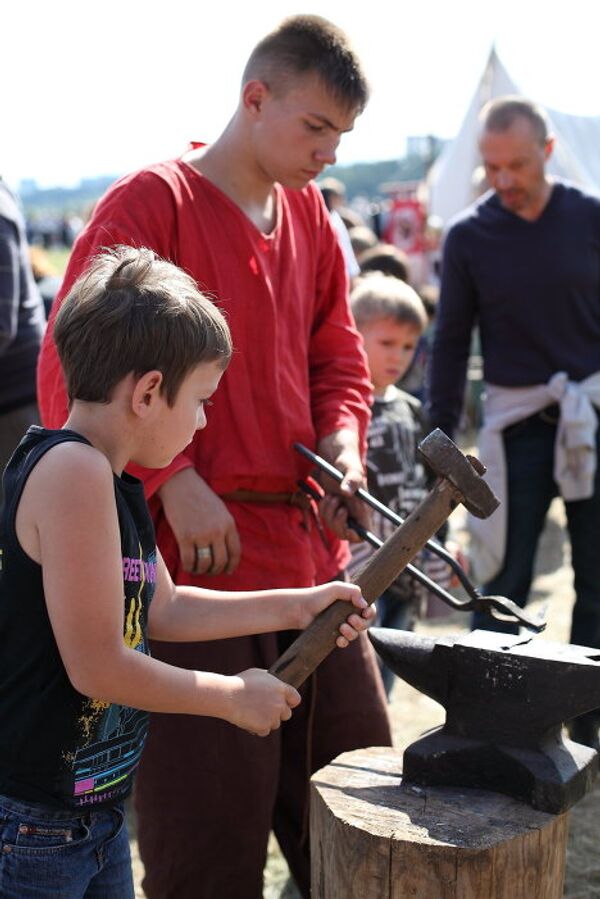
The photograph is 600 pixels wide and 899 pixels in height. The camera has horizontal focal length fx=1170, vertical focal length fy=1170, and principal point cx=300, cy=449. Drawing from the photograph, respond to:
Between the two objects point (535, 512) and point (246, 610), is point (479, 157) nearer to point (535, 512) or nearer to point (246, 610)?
point (535, 512)

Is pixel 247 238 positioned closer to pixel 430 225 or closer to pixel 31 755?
pixel 31 755

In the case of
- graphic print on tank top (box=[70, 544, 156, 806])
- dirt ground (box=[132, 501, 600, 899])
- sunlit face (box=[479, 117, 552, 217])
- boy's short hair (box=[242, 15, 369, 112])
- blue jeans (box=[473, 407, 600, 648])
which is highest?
boy's short hair (box=[242, 15, 369, 112])

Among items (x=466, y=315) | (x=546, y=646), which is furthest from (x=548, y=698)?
(x=466, y=315)

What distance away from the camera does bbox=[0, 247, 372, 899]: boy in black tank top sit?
173 centimetres

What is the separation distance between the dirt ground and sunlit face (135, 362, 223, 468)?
92 centimetres

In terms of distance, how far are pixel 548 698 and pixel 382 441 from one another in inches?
70.6

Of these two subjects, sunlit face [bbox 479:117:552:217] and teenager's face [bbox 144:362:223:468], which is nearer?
teenager's face [bbox 144:362:223:468]

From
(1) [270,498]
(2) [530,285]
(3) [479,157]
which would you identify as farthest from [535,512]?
(3) [479,157]

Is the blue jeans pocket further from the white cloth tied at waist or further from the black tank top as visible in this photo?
the white cloth tied at waist

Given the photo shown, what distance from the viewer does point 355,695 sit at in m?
2.76

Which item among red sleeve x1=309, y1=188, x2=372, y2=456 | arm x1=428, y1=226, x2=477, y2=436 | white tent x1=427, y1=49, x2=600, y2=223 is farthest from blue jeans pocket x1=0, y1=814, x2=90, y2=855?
white tent x1=427, y1=49, x2=600, y2=223

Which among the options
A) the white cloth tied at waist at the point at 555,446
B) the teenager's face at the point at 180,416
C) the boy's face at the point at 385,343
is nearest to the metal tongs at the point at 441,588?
the teenager's face at the point at 180,416

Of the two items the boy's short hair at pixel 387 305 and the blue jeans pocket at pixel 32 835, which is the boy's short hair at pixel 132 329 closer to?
the blue jeans pocket at pixel 32 835

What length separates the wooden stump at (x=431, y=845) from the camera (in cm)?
208
